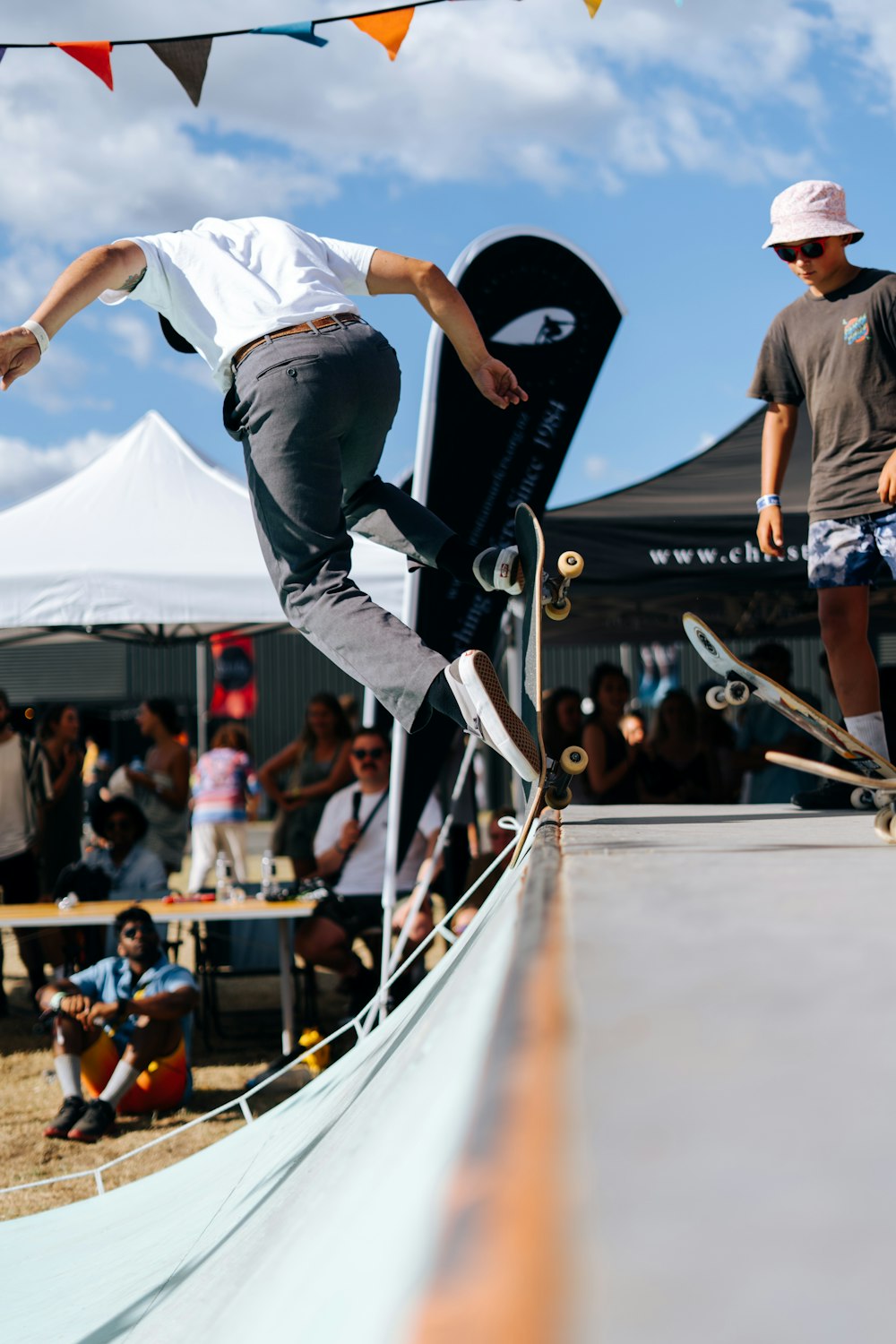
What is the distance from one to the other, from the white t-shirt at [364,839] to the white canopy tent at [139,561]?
1.05 meters

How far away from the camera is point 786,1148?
49 centimetres

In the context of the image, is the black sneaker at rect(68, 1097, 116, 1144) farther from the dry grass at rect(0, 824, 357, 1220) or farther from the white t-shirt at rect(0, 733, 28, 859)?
the white t-shirt at rect(0, 733, 28, 859)

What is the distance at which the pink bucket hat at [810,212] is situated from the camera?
9.59 ft

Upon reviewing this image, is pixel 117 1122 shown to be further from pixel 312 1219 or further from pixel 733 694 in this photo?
pixel 312 1219

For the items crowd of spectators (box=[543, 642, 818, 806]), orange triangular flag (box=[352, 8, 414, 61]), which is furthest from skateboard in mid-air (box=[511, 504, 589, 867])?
crowd of spectators (box=[543, 642, 818, 806])

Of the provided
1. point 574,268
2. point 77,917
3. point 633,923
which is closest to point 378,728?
point 77,917

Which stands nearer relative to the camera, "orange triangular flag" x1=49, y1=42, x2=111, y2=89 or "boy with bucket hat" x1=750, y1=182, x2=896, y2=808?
"boy with bucket hat" x1=750, y1=182, x2=896, y2=808

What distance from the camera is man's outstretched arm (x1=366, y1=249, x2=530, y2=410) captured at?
2604 millimetres

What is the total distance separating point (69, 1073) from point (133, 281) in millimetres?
3703

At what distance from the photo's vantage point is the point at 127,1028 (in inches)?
204

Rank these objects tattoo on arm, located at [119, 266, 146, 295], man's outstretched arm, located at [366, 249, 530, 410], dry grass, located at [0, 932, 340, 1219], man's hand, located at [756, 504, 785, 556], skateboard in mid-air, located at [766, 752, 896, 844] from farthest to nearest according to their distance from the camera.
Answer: dry grass, located at [0, 932, 340, 1219], man's hand, located at [756, 504, 785, 556], man's outstretched arm, located at [366, 249, 530, 410], tattoo on arm, located at [119, 266, 146, 295], skateboard in mid-air, located at [766, 752, 896, 844]

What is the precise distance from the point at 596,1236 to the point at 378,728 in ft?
18.8

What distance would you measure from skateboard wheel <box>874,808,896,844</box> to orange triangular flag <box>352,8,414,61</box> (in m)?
3.96

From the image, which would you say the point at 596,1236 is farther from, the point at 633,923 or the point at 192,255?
the point at 192,255
